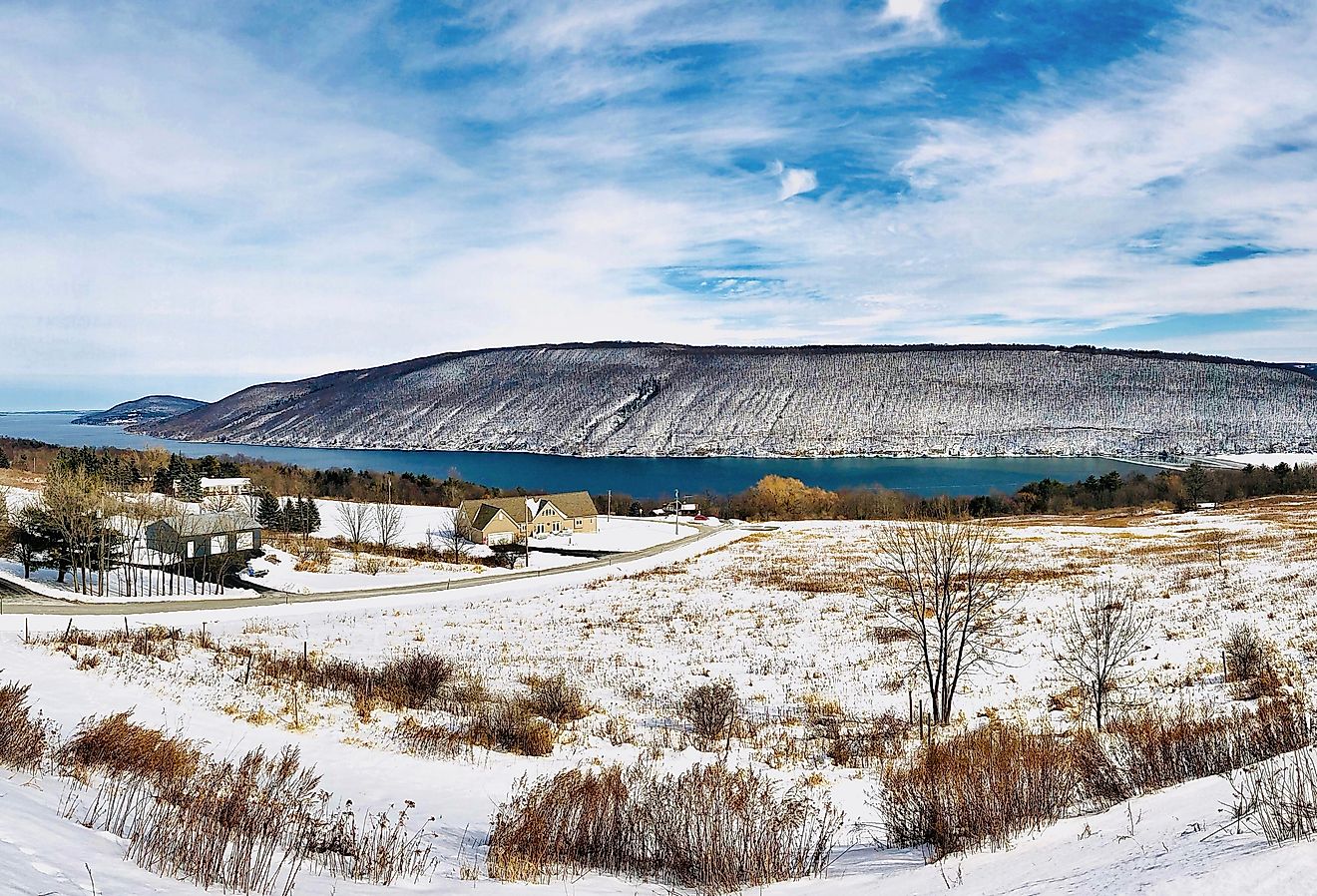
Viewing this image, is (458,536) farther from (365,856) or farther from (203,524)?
(365,856)

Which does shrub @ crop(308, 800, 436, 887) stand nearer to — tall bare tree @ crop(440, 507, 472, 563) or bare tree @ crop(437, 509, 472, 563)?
bare tree @ crop(437, 509, 472, 563)

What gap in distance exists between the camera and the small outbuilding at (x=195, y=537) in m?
46.9

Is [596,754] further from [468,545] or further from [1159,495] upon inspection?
[1159,495]

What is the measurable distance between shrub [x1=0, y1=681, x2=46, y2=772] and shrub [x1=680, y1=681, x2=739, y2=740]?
921 centimetres

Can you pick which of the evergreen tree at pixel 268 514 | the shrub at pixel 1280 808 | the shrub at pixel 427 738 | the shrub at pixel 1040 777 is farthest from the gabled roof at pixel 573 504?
the shrub at pixel 1280 808

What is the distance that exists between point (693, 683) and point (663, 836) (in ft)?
39.1

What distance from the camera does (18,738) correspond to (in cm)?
761

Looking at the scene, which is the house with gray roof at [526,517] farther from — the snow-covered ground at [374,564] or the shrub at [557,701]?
the shrub at [557,701]

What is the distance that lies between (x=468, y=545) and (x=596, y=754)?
202 ft

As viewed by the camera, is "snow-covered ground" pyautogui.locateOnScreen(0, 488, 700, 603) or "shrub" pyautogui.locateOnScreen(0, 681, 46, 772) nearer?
"shrub" pyautogui.locateOnScreen(0, 681, 46, 772)

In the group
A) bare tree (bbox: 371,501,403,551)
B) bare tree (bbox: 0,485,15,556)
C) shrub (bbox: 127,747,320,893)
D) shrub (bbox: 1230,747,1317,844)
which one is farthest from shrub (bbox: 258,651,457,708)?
bare tree (bbox: 371,501,403,551)

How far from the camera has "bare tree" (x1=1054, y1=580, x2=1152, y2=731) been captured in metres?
13.9

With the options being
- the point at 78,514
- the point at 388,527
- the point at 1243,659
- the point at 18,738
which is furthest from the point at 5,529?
the point at 1243,659

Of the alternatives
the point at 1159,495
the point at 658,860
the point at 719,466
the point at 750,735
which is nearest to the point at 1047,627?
the point at 750,735
